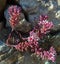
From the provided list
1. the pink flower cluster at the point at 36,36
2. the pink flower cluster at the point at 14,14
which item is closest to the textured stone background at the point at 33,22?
the pink flower cluster at the point at 36,36

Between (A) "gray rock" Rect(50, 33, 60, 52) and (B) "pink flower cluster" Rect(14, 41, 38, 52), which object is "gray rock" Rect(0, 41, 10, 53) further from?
(A) "gray rock" Rect(50, 33, 60, 52)

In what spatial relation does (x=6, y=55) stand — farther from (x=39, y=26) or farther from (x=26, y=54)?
(x=39, y=26)

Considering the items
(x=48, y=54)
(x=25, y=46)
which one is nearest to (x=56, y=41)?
(x=48, y=54)

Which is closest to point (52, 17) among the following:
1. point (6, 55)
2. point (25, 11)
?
point (25, 11)

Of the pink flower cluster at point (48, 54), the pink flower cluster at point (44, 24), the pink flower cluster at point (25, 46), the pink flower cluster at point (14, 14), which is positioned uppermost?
the pink flower cluster at point (14, 14)

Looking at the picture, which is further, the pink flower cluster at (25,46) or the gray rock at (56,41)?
the gray rock at (56,41)

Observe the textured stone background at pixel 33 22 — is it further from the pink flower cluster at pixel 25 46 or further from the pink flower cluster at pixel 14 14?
the pink flower cluster at pixel 14 14

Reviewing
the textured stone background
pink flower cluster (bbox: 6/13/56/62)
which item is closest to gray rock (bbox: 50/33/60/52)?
the textured stone background

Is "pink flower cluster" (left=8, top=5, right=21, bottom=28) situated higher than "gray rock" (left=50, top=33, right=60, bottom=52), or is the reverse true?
"pink flower cluster" (left=8, top=5, right=21, bottom=28)

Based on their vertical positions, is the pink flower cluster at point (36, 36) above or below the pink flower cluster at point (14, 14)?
below
